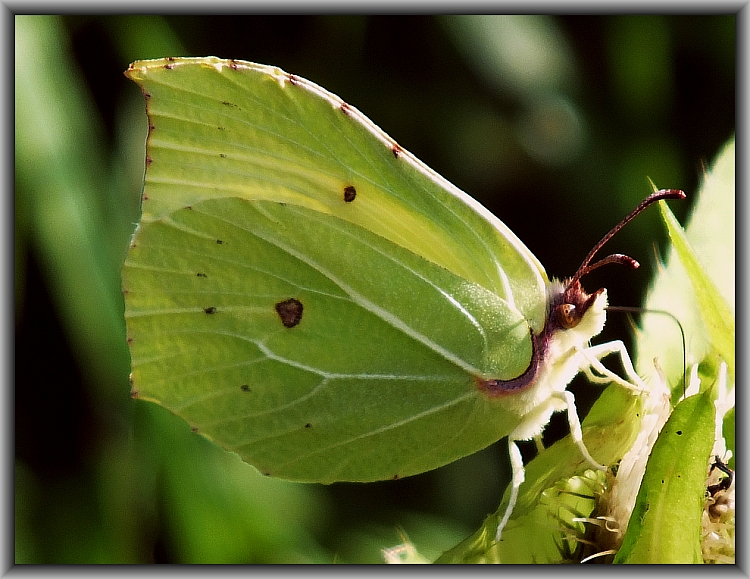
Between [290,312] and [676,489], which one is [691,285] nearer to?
[676,489]

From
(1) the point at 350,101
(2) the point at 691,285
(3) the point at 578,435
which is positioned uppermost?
(1) the point at 350,101

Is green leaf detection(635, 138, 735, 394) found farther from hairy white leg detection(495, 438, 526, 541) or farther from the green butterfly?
hairy white leg detection(495, 438, 526, 541)

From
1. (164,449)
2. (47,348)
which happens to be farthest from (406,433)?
(47,348)

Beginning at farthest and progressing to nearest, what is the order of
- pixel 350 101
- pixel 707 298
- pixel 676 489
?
pixel 350 101 → pixel 707 298 → pixel 676 489

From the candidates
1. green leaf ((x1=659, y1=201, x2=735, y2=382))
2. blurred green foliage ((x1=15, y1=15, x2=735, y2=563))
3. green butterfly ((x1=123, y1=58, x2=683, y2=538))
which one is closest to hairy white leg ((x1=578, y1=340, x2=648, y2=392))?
green butterfly ((x1=123, y1=58, x2=683, y2=538))

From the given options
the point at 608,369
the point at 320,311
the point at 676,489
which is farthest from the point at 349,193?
the point at 676,489

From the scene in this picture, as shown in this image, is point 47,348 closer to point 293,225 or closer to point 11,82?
point 11,82

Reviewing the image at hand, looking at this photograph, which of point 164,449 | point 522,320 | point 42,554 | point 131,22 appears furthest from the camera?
point 131,22

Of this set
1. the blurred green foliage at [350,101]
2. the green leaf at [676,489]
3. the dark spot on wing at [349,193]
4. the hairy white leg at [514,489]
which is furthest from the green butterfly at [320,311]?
the blurred green foliage at [350,101]
